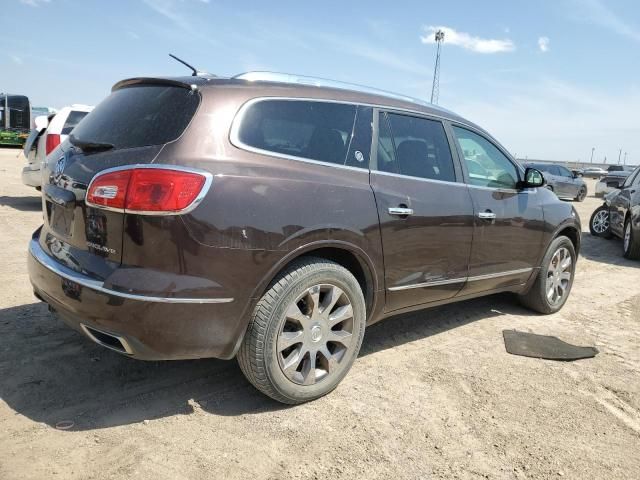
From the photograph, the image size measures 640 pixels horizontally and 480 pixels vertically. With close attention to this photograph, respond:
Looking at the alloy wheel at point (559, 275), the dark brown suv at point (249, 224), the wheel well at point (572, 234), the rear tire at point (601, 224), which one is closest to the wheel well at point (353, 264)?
the dark brown suv at point (249, 224)

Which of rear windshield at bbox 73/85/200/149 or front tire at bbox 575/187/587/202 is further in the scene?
front tire at bbox 575/187/587/202

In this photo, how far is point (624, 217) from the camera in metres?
9.06

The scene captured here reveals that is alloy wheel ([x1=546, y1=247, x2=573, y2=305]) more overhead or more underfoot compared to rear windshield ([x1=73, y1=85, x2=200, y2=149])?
more underfoot

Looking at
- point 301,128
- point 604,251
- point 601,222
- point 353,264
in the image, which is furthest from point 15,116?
point 353,264

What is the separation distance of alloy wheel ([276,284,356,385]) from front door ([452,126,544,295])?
136 cm

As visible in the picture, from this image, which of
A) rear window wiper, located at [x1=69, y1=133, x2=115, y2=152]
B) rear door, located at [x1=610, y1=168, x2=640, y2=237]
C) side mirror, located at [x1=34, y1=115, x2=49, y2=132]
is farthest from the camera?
side mirror, located at [x1=34, y1=115, x2=49, y2=132]

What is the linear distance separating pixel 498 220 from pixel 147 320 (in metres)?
2.87

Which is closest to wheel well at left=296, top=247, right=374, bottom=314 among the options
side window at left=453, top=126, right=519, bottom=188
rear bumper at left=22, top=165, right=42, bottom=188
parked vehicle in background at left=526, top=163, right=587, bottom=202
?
side window at left=453, top=126, right=519, bottom=188

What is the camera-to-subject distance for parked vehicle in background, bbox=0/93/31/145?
2775 cm

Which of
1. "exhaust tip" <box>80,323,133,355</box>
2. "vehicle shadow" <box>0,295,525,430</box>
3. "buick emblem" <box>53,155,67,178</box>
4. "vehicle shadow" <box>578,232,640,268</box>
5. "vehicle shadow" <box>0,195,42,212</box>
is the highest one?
"buick emblem" <box>53,155,67,178</box>

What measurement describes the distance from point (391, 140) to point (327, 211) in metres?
0.88

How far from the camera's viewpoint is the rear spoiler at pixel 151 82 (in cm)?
276

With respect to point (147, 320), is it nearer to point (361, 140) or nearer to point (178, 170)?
point (178, 170)

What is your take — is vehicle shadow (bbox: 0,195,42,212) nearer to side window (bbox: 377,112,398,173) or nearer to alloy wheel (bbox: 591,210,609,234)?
side window (bbox: 377,112,398,173)
